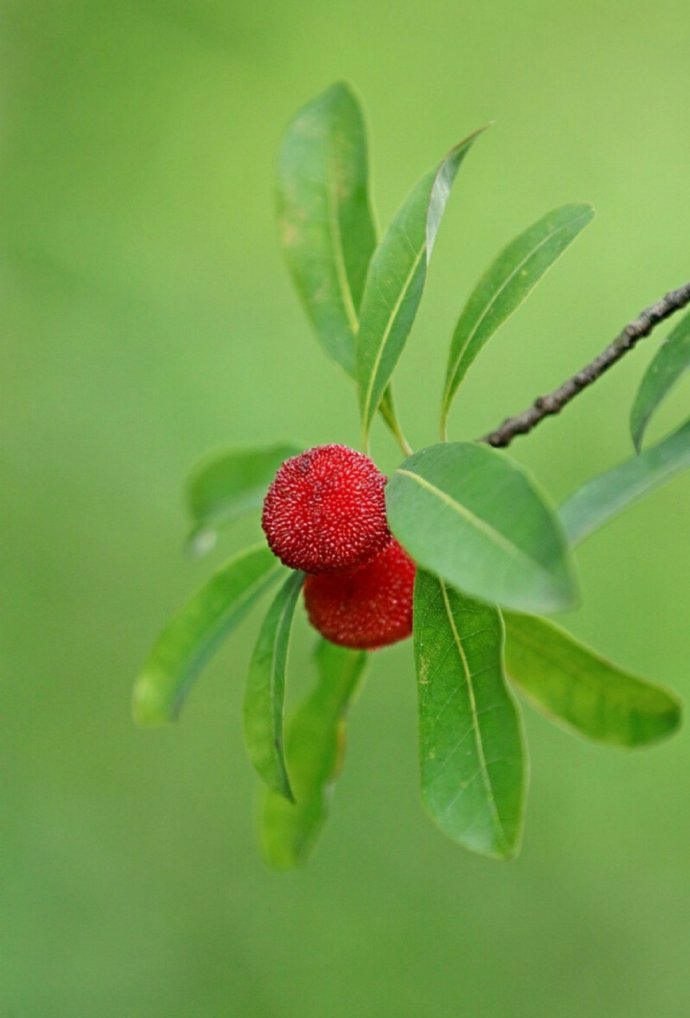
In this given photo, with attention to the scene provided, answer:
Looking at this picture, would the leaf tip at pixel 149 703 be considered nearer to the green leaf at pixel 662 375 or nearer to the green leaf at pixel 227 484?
the green leaf at pixel 227 484

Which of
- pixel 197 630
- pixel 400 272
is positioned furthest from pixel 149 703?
pixel 400 272

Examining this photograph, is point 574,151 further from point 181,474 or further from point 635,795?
point 635,795

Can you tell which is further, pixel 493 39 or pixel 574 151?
pixel 493 39

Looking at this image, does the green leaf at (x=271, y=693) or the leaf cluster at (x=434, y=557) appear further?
the green leaf at (x=271, y=693)

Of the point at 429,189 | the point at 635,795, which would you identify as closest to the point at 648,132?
the point at 635,795

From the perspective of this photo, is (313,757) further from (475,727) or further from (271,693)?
(475,727)

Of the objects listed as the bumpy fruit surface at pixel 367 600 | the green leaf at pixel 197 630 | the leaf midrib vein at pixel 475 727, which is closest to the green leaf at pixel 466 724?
the leaf midrib vein at pixel 475 727

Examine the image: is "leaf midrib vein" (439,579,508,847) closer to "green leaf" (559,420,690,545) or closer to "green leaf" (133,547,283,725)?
"green leaf" (559,420,690,545)
